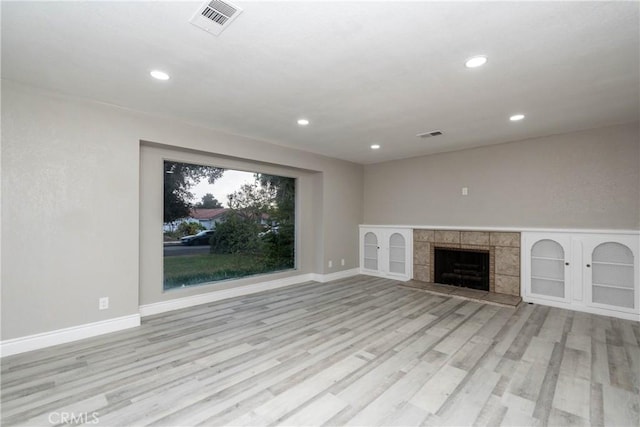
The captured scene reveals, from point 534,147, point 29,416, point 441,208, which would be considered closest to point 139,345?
point 29,416

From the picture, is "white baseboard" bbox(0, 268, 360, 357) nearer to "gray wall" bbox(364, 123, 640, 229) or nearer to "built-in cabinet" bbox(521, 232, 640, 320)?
"gray wall" bbox(364, 123, 640, 229)

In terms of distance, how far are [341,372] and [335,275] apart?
367cm

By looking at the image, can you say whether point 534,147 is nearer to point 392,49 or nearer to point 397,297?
point 397,297

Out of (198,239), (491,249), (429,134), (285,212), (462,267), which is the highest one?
(429,134)

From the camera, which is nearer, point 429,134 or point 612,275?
point 612,275

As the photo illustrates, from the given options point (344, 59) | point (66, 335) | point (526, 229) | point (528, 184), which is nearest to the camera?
point (344, 59)

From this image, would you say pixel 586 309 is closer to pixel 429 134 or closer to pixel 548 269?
pixel 548 269

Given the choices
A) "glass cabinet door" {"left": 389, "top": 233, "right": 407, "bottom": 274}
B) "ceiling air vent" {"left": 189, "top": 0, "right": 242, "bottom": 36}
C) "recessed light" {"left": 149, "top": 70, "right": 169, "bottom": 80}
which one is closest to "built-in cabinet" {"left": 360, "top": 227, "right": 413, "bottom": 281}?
"glass cabinet door" {"left": 389, "top": 233, "right": 407, "bottom": 274}

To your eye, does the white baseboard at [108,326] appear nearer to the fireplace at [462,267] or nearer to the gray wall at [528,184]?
the fireplace at [462,267]

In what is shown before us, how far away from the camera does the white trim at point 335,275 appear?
588 cm

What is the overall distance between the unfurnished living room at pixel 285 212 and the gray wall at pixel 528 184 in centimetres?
3

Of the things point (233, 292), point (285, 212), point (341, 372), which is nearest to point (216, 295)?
point (233, 292)

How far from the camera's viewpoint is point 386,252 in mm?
6281

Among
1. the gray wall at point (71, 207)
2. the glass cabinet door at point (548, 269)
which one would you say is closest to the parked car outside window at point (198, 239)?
the gray wall at point (71, 207)
